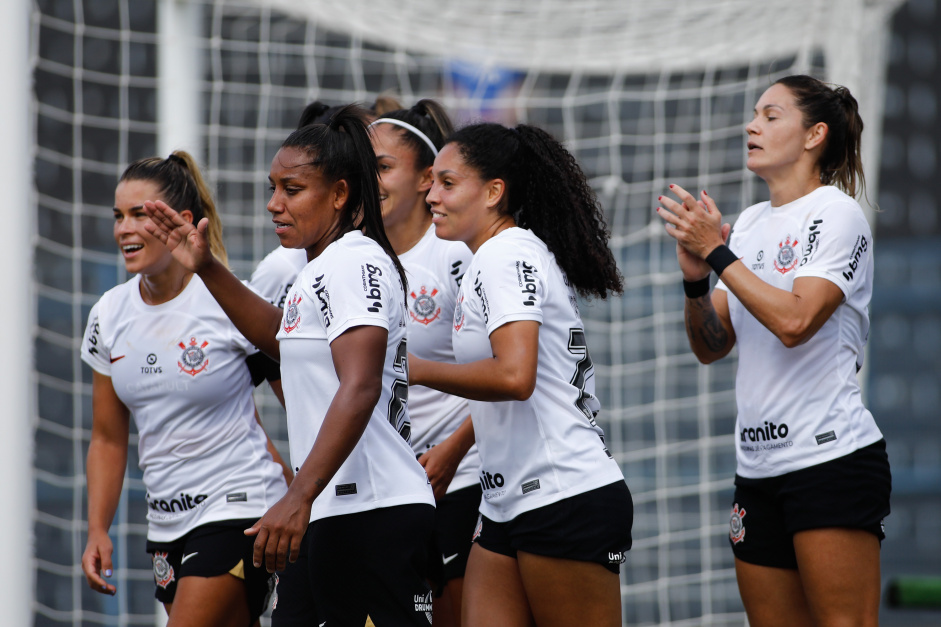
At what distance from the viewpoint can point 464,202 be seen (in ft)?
9.64

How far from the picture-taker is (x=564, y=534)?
264 centimetres

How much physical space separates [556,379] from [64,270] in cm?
787

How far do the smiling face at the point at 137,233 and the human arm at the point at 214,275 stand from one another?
1.78ft

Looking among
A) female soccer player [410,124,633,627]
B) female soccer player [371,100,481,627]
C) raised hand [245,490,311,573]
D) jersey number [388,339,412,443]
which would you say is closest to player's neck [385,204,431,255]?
female soccer player [371,100,481,627]

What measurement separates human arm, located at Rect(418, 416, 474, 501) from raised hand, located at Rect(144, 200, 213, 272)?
0.89 meters

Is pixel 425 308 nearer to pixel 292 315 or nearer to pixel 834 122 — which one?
pixel 292 315

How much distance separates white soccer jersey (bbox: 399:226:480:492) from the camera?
3.32 m

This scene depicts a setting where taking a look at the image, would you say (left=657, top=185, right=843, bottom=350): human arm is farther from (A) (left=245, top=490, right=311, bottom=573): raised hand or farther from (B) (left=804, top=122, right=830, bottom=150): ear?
(A) (left=245, top=490, right=311, bottom=573): raised hand

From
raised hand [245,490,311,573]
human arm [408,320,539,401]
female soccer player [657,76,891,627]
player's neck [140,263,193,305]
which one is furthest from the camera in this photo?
player's neck [140,263,193,305]

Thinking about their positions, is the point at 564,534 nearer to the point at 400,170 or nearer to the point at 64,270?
the point at 400,170

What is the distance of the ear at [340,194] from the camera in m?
2.60

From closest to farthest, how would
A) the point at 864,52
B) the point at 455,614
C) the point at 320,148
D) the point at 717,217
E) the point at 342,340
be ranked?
the point at 342,340, the point at 320,148, the point at 717,217, the point at 455,614, the point at 864,52

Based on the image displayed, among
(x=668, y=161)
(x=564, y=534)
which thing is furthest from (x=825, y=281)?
(x=668, y=161)

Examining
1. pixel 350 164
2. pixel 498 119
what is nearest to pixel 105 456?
pixel 350 164
